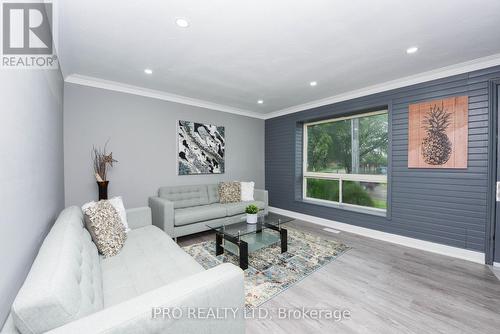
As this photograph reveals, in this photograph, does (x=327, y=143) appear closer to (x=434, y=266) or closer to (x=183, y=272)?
(x=434, y=266)

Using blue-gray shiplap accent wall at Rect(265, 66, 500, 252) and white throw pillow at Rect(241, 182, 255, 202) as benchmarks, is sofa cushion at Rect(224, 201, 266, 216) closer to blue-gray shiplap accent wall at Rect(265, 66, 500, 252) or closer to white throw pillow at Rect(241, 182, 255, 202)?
white throw pillow at Rect(241, 182, 255, 202)

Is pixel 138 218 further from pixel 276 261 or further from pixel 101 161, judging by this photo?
pixel 276 261

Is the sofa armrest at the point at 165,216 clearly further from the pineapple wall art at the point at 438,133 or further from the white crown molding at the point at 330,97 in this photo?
the pineapple wall art at the point at 438,133

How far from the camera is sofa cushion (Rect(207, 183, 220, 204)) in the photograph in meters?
4.28

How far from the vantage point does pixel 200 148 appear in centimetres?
438

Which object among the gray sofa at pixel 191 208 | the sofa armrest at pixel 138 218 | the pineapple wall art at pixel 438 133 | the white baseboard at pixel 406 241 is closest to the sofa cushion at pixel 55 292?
the sofa armrest at pixel 138 218

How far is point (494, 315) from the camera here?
1819 millimetres

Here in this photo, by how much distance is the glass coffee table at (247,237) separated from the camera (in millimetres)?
2609

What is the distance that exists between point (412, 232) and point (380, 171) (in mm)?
1065

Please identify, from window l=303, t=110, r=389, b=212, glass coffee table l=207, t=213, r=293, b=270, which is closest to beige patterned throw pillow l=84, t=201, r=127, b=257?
glass coffee table l=207, t=213, r=293, b=270

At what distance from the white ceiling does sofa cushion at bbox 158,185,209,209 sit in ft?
5.98

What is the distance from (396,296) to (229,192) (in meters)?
3.01

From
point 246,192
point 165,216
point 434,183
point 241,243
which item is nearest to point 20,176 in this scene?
point 241,243

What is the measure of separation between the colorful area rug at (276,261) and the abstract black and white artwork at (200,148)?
62.4 inches
